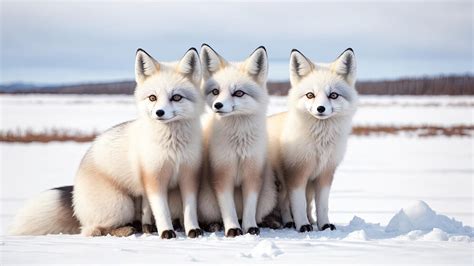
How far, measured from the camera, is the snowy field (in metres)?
4.71

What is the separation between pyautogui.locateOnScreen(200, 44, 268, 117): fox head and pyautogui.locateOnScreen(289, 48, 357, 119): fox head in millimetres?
453

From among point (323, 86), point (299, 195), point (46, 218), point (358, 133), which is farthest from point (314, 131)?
point (358, 133)

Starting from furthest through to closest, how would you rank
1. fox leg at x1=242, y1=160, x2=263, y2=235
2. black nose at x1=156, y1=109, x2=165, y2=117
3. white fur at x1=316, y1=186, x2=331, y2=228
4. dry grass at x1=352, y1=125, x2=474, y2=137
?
dry grass at x1=352, y1=125, x2=474, y2=137 → white fur at x1=316, y1=186, x2=331, y2=228 → fox leg at x1=242, y1=160, x2=263, y2=235 → black nose at x1=156, y1=109, x2=165, y2=117

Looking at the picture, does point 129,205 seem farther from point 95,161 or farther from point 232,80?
point 232,80

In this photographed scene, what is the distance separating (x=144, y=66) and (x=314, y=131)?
1872 mm

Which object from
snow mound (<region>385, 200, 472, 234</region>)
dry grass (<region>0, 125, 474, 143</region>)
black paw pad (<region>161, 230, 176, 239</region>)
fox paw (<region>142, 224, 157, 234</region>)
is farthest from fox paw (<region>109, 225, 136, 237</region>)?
dry grass (<region>0, 125, 474, 143</region>)

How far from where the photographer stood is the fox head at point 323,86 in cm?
606

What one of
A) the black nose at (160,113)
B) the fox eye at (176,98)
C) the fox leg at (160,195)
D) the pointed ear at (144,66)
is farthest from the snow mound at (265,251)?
the pointed ear at (144,66)

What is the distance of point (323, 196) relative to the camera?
644 centimetres

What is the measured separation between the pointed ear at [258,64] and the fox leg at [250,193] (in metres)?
0.87

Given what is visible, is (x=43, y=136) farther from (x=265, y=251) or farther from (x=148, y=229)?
(x=265, y=251)

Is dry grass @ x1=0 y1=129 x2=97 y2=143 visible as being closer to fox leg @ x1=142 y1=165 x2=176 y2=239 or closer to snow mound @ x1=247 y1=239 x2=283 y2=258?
fox leg @ x1=142 y1=165 x2=176 y2=239

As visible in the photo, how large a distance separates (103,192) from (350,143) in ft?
43.0

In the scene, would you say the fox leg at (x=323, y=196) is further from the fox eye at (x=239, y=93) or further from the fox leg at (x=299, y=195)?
the fox eye at (x=239, y=93)
